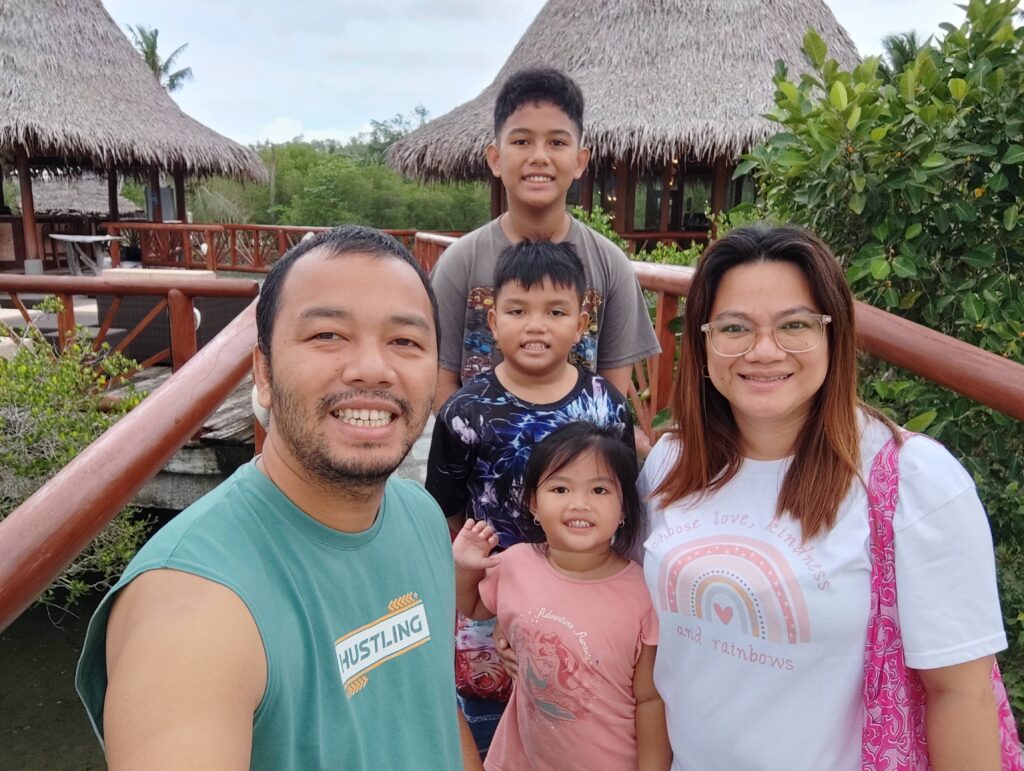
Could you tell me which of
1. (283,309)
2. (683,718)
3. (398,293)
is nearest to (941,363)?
(683,718)

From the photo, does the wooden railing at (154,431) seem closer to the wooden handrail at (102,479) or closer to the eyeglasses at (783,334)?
the wooden handrail at (102,479)

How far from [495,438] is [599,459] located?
0.24 m

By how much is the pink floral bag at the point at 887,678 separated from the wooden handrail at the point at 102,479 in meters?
1.19

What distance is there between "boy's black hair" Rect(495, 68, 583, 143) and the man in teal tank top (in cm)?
106

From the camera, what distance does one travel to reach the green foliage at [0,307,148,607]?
10.5ft

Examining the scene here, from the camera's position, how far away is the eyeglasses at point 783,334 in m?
1.18

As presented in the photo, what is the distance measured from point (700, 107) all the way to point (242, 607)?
10766 millimetres

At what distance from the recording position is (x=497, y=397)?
163 cm

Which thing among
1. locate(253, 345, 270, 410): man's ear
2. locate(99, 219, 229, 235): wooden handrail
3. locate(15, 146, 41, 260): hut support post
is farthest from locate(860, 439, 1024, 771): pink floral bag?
locate(99, 219, 229, 235): wooden handrail

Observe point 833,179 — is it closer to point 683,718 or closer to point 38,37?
point 683,718

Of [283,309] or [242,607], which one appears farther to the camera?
[283,309]

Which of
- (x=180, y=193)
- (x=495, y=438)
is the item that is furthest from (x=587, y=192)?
(x=495, y=438)

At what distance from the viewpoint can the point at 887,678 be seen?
1056 millimetres

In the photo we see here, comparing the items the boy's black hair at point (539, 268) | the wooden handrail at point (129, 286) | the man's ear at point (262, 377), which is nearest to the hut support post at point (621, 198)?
the wooden handrail at point (129, 286)
